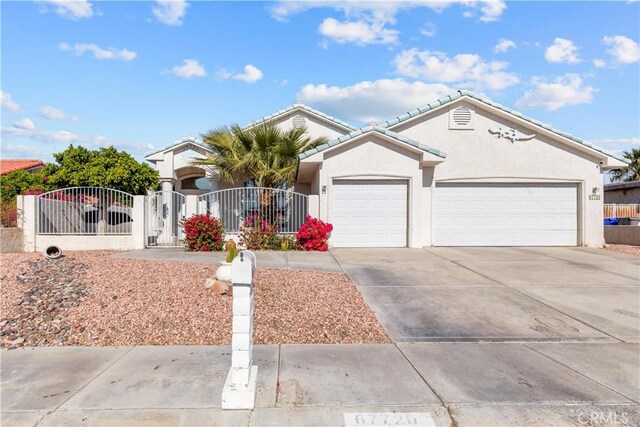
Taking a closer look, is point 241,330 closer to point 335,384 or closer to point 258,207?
point 335,384

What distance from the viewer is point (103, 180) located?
13812 mm

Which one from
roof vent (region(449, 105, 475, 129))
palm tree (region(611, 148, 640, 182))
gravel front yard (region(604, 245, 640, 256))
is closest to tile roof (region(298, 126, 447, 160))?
roof vent (region(449, 105, 475, 129))

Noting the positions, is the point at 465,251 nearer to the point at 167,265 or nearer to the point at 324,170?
the point at 324,170

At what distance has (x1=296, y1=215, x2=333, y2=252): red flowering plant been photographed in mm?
12124

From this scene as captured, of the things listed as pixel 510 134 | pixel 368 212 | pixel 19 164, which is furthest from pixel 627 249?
pixel 19 164

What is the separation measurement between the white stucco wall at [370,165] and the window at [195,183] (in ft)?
32.5

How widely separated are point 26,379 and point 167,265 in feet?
17.0

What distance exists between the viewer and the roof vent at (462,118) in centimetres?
1392

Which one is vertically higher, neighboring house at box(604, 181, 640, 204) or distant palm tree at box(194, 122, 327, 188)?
distant palm tree at box(194, 122, 327, 188)

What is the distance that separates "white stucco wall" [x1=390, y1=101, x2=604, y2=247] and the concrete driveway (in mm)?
2621

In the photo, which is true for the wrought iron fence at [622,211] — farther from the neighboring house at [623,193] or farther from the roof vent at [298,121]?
the roof vent at [298,121]

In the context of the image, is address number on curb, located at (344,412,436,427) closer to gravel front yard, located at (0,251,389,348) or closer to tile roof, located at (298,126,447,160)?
gravel front yard, located at (0,251,389,348)

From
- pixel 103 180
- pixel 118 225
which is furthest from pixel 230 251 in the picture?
pixel 103 180

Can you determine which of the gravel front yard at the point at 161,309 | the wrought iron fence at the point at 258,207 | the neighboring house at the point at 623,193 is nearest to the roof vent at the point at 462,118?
the wrought iron fence at the point at 258,207
